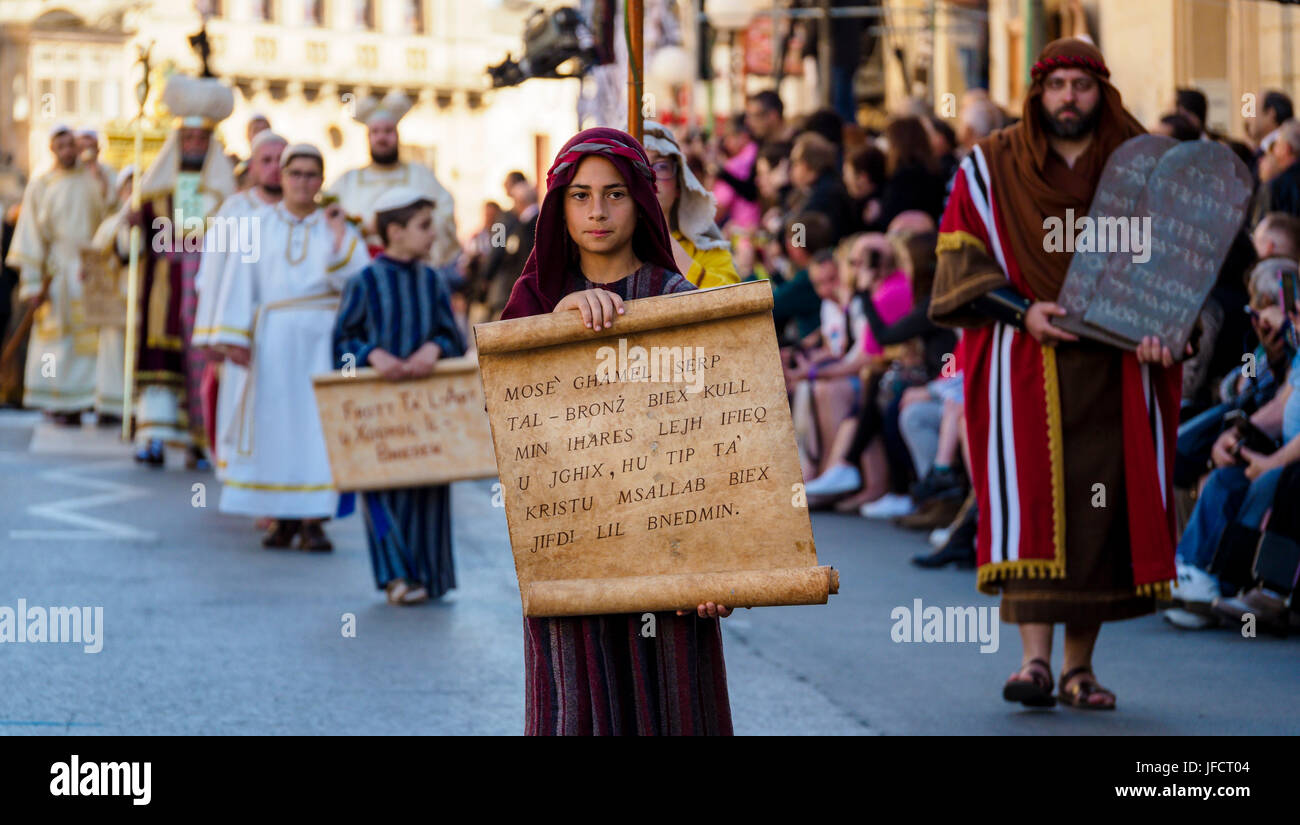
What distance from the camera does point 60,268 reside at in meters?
19.4

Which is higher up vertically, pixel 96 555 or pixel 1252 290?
pixel 1252 290

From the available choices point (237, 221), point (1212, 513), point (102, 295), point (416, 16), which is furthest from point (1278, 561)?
point (416, 16)

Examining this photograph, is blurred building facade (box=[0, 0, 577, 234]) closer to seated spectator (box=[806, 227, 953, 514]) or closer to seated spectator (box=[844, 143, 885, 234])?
seated spectator (box=[844, 143, 885, 234])

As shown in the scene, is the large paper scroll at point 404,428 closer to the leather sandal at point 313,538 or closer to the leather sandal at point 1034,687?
the leather sandal at point 313,538

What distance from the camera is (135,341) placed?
1642cm

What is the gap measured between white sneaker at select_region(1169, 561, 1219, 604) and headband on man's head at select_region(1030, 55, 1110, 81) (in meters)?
2.50

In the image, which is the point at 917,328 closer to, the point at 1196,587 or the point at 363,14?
the point at 1196,587

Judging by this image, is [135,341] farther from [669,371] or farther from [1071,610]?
[669,371]

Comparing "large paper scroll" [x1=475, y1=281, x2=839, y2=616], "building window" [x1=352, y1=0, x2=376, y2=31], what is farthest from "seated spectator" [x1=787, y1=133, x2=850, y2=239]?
"building window" [x1=352, y1=0, x2=376, y2=31]

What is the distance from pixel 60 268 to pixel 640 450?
1607 centimetres

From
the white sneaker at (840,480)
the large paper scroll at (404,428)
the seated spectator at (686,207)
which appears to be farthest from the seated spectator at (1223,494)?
the white sneaker at (840,480)

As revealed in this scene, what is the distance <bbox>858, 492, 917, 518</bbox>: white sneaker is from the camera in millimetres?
12531

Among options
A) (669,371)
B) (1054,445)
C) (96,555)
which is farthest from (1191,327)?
(96,555)

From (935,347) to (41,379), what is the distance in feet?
34.2
